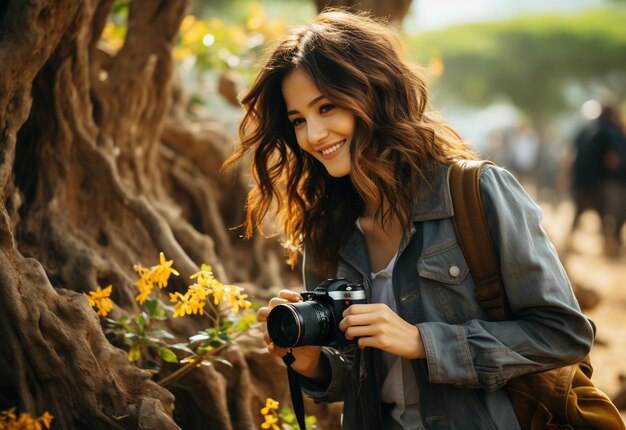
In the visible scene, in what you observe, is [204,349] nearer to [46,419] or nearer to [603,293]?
[46,419]

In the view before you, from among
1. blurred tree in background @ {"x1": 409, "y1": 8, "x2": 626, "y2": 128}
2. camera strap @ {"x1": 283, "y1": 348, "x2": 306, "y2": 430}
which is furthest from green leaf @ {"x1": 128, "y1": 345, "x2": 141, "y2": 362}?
blurred tree in background @ {"x1": 409, "y1": 8, "x2": 626, "y2": 128}

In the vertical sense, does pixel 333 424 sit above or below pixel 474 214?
below

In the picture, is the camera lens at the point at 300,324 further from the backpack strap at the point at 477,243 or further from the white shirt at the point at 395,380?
the backpack strap at the point at 477,243

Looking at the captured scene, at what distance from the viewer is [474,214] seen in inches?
93.4

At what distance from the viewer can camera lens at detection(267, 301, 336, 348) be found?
233 cm

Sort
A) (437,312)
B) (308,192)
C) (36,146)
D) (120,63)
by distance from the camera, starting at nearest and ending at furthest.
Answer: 1. (437,312)
2. (308,192)
3. (36,146)
4. (120,63)

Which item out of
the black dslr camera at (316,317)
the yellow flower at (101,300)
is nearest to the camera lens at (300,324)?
the black dslr camera at (316,317)

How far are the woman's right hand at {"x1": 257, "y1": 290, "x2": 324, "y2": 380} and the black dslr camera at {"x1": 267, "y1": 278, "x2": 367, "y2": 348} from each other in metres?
0.11

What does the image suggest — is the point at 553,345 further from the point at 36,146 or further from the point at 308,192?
the point at 36,146

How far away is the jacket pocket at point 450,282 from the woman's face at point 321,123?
40 cm

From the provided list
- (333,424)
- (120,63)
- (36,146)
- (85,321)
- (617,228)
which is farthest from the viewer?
(617,228)

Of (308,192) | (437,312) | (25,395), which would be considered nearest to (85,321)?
(25,395)

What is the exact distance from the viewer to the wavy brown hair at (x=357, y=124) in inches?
99.2

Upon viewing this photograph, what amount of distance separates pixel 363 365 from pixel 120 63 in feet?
6.75
